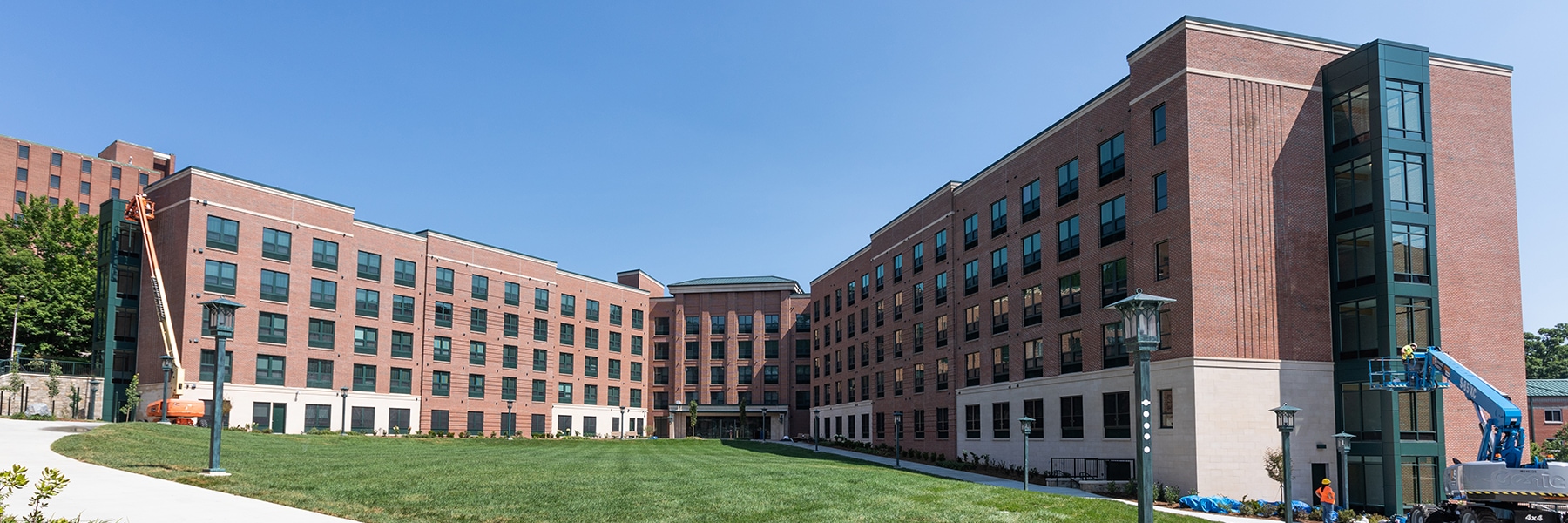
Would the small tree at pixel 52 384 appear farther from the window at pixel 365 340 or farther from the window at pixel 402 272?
the window at pixel 402 272

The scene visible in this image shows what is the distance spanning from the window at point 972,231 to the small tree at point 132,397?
48.2 metres

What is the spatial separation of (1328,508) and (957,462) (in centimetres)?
2638

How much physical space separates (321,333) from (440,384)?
1192cm

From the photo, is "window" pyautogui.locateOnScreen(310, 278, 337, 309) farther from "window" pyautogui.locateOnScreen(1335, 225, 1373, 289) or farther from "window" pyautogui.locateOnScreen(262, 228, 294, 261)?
"window" pyautogui.locateOnScreen(1335, 225, 1373, 289)

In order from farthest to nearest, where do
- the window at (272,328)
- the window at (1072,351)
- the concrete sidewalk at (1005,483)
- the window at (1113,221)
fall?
the window at (272,328), the window at (1072,351), the window at (1113,221), the concrete sidewalk at (1005,483)

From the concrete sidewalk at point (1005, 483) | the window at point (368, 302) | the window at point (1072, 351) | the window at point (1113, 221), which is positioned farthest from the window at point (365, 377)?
the window at point (1113, 221)

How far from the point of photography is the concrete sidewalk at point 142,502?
16188 mm

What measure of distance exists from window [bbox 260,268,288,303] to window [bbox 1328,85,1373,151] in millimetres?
61335

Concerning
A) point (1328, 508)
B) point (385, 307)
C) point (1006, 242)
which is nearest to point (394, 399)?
point (385, 307)

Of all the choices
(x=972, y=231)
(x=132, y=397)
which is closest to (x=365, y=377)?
(x=132, y=397)

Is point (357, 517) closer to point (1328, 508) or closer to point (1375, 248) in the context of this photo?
point (1328, 508)

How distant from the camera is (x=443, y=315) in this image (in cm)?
8069

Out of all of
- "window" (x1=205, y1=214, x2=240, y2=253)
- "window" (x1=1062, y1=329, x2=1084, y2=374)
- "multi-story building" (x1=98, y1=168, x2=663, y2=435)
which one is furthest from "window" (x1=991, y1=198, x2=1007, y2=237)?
"window" (x1=205, y1=214, x2=240, y2=253)

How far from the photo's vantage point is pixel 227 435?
155 ft
